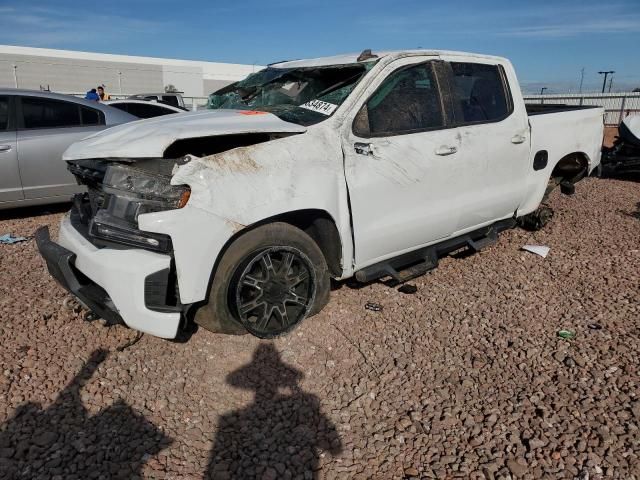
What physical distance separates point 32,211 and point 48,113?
145 cm

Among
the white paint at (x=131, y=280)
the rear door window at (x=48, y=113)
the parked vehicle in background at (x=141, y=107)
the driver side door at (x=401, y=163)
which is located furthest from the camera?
the parked vehicle in background at (x=141, y=107)

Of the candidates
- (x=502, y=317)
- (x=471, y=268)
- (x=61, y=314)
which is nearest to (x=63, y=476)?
(x=61, y=314)

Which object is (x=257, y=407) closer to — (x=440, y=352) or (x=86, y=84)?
(x=440, y=352)

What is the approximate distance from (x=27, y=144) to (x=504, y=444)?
5.98 metres

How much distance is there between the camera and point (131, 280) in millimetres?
2857

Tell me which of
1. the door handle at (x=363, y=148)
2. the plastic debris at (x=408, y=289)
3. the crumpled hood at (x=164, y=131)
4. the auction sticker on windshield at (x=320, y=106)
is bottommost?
the plastic debris at (x=408, y=289)

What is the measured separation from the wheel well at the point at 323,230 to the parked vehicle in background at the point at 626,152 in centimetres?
775

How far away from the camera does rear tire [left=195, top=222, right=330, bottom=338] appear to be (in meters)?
3.18

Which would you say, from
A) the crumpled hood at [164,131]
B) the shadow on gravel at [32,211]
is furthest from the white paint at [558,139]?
the shadow on gravel at [32,211]

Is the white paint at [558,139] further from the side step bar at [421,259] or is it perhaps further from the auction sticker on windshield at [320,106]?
the auction sticker on windshield at [320,106]

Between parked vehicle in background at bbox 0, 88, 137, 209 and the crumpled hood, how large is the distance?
311cm

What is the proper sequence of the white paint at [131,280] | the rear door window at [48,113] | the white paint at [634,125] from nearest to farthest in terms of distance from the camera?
the white paint at [131,280]
the rear door window at [48,113]
the white paint at [634,125]

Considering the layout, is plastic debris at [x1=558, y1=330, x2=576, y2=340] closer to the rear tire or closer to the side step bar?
the side step bar

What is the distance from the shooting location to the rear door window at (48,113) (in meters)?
6.19
